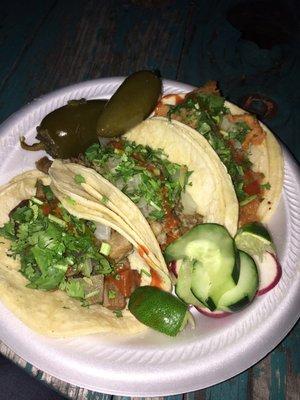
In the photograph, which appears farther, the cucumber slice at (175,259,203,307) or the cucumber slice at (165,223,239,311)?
the cucumber slice at (175,259,203,307)

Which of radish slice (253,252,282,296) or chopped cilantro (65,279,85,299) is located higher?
chopped cilantro (65,279,85,299)

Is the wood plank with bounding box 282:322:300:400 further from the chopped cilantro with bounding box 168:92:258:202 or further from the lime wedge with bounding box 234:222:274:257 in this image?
the chopped cilantro with bounding box 168:92:258:202

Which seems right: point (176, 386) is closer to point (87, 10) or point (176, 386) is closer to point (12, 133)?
point (12, 133)

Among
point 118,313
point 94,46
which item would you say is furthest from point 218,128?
point 94,46

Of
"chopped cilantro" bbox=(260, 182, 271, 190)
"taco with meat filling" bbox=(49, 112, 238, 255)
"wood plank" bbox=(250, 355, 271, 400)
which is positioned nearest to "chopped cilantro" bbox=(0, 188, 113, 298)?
"taco with meat filling" bbox=(49, 112, 238, 255)

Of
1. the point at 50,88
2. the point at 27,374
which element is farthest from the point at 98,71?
the point at 27,374

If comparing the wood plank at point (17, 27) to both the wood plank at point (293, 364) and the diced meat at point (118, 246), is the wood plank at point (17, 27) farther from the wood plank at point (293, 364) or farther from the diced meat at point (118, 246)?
the wood plank at point (293, 364)

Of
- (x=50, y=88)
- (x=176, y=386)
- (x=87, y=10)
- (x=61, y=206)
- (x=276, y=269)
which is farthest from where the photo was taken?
(x=87, y=10)
